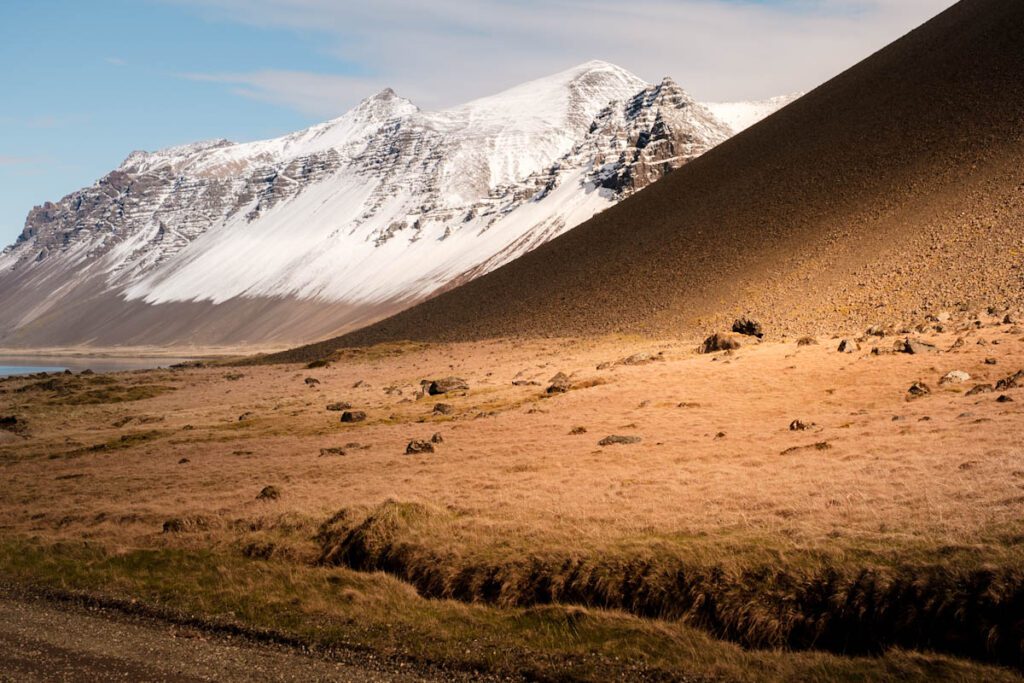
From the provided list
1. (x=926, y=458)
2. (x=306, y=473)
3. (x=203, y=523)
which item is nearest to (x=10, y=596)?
(x=203, y=523)

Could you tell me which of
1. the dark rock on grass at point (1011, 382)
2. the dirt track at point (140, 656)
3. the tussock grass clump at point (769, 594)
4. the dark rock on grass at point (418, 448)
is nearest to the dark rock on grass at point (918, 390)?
the dark rock on grass at point (1011, 382)

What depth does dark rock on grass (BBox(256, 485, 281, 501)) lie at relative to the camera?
31597 mm

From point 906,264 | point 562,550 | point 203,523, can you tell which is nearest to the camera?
A: point 562,550

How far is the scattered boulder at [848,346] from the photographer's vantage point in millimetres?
53375

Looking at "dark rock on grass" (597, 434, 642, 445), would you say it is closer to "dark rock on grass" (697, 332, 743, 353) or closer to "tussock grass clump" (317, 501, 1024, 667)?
"tussock grass clump" (317, 501, 1024, 667)

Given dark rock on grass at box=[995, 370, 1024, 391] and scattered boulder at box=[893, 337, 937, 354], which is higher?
scattered boulder at box=[893, 337, 937, 354]

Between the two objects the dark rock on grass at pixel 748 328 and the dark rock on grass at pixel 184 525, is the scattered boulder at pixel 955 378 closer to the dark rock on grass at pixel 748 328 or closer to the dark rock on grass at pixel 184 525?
the dark rock on grass at pixel 748 328

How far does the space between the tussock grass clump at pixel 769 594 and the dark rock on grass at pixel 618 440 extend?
14452mm

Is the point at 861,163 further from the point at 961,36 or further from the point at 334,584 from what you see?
the point at 334,584

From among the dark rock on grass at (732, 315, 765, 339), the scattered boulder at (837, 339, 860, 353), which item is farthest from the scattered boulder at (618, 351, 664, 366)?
the scattered boulder at (837, 339, 860, 353)

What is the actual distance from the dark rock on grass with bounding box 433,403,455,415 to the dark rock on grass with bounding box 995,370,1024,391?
31492mm

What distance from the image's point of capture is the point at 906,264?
243 feet

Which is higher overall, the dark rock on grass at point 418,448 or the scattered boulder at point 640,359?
the scattered boulder at point 640,359

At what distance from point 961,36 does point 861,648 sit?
395 feet
